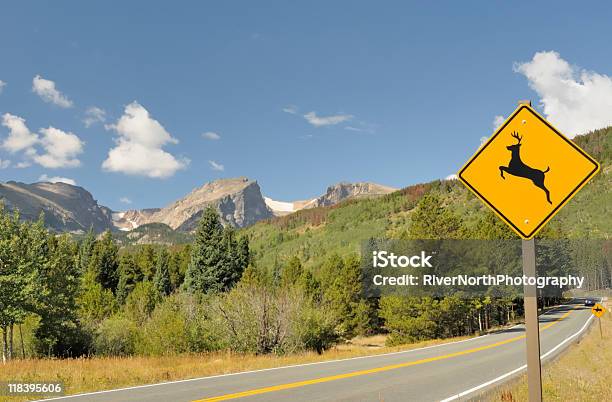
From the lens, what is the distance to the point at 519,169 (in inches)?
166

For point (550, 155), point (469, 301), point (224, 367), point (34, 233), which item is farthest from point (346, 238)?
point (550, 155)

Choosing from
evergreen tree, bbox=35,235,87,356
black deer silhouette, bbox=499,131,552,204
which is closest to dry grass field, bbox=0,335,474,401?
black deer silhouette, bbox=499,131,552,204

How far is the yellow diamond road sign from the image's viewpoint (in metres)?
4.08

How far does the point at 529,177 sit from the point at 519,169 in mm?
111

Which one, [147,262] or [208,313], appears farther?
[147,262]

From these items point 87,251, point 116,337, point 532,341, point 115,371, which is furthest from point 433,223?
point 87,251

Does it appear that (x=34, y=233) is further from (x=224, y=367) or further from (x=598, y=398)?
(x=598, y=398)

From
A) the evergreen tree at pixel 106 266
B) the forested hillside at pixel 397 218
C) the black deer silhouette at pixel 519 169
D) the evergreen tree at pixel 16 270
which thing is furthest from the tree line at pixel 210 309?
the forested hillside at pixel 397 218

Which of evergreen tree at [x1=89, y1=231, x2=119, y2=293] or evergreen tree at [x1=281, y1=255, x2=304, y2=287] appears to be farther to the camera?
evergreen tree at [x1=89, y1=231, x2=119, y2=293]

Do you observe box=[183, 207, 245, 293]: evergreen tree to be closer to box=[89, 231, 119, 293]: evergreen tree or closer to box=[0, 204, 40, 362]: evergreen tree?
box=[0, 204, 40, 362]: evergreen tree

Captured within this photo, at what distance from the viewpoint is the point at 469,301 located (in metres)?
36.6

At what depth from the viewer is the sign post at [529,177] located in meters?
3.99

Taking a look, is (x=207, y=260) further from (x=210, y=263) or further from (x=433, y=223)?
(x=433, y=223)

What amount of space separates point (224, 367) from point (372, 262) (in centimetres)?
4167
